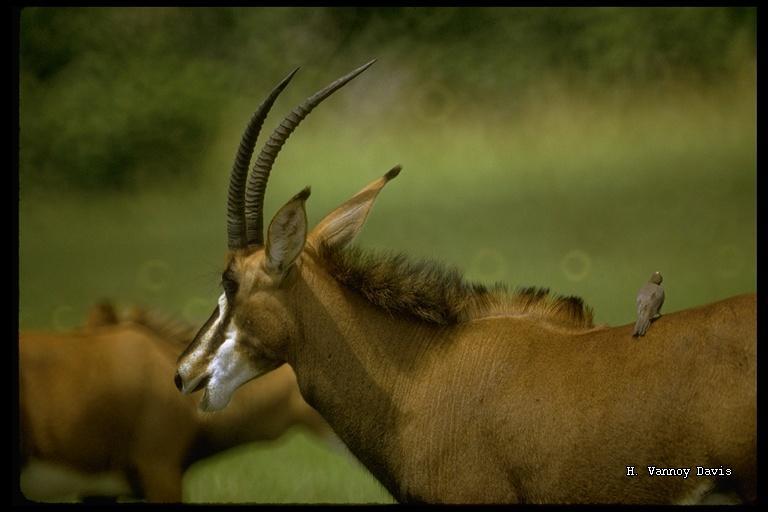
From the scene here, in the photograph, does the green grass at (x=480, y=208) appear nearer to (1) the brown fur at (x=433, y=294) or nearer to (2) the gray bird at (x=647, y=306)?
(1) the brown fur at (x=433, y=294)

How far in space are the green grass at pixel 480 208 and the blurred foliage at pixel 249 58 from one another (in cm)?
16

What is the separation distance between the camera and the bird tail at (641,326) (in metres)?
4.11

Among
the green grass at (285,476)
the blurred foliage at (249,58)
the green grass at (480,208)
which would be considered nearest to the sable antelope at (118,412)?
the green grass at (285,476)

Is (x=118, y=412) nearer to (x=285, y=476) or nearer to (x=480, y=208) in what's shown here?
(x=285, y=476)

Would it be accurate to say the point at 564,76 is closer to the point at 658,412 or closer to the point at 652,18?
the point at 652,18

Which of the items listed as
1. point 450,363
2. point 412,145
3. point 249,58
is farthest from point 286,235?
point 249,58

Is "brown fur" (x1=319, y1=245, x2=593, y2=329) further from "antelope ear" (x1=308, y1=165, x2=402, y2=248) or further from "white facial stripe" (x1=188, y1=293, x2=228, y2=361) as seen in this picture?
"white facial stripe" (x1=188, y1=293, x2=228, y2=361)

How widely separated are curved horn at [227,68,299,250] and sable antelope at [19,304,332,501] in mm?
1499

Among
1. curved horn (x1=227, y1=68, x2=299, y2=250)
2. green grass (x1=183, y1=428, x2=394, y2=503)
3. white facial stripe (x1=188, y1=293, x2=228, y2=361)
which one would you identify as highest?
curved horn (x1=227, y1=68, x2=299, y2=250)

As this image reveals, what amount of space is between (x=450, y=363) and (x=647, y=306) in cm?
87

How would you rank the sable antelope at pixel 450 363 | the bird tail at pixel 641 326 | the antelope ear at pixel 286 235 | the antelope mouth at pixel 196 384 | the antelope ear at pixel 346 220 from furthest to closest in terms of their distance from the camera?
the antelope ear at pixel 346 220 < the antelope mouth at pixel 196 384 < the antelope ear at pixel 286 235 < the bird tail at pixel 641 326 < the sable antelope at pixel 450 363

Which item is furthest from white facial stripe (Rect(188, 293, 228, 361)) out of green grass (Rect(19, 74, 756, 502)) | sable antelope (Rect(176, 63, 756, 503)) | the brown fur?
green grass (Rect(19, 74, 756, 502))

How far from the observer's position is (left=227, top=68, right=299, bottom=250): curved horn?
457 centimetres
